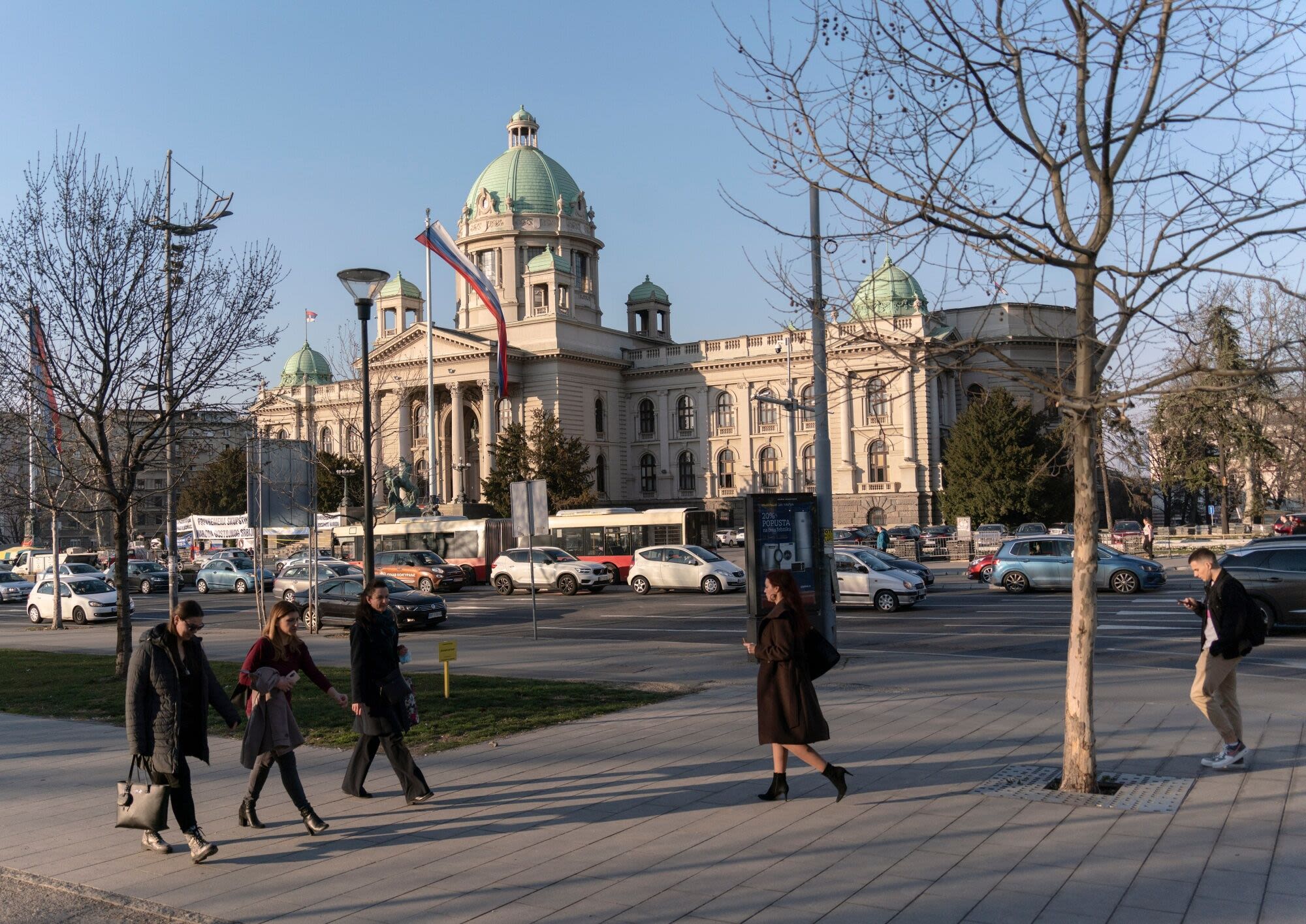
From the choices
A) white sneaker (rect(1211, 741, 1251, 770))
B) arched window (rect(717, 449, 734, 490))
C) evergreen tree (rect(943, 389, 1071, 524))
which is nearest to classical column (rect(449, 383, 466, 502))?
arched window (rect(717, 449, 734, 490))

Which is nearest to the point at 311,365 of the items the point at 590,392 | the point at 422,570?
the point at 590,392

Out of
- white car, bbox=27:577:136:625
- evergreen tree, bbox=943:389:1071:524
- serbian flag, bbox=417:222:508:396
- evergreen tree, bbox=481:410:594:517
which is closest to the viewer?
white car, bbox=27:577:136:625

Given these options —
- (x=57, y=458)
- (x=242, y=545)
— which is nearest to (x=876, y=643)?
(x=57, y=458)

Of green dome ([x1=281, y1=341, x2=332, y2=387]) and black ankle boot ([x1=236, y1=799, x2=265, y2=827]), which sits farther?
green dome ([x1=281, y1=341, x2=332, y2=387])

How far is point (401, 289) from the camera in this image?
91.1m

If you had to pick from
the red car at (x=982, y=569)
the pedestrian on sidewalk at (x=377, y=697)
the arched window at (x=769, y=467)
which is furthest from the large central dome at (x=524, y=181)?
the pedestrian on sidewalk at (x=377, y=697)

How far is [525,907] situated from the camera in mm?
6367

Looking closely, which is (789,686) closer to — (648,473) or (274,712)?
(274,712)

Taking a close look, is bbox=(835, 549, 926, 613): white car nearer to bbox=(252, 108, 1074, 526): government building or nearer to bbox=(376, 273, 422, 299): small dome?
bbox=(252, 108, 1074, 526): government building

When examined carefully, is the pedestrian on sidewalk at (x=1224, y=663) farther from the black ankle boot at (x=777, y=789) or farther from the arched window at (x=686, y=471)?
the arched window at (x=686, y=471)

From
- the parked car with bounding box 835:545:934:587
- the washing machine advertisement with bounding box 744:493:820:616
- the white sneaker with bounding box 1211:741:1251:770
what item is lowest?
the white sneaker with bounding box 1211:741:1251:770

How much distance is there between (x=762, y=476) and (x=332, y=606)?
61000 mm

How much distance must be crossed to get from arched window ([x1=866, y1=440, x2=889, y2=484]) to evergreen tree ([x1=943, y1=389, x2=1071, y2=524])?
39.6 feet

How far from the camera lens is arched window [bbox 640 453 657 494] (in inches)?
3639
